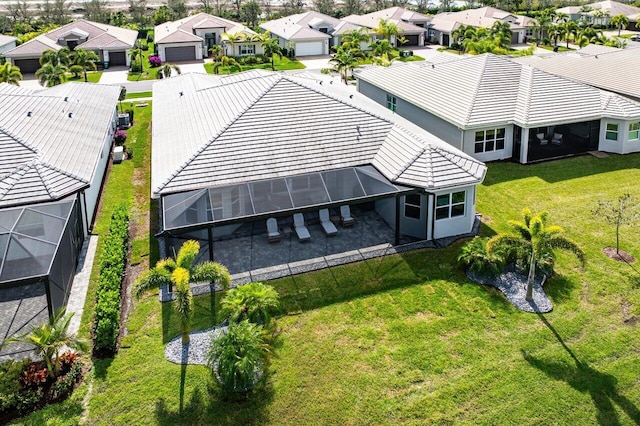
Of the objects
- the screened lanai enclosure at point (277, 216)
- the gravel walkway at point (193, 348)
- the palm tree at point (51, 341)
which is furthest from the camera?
the screened lanai enclosure at point (277, 216)

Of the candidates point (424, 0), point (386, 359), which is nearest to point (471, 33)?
point (386, 359)

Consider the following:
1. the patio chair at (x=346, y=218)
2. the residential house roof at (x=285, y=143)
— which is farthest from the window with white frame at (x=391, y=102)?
the patio chair at (x=346, y=218)

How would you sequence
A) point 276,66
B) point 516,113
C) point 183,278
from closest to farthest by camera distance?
1. point 183,278
2. point 516,113
3. point 276,66

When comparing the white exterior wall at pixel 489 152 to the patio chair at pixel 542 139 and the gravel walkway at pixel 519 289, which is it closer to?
the patio chair at pixel 542 139

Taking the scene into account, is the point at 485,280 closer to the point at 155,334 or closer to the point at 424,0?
the point at 155,334

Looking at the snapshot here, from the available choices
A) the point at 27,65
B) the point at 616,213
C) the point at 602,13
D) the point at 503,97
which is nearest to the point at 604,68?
the point at 503,97

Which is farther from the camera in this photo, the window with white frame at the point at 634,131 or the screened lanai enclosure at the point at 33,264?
the window with white frame at the point at 634,131

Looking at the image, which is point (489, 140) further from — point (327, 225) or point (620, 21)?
point (620, 21)
